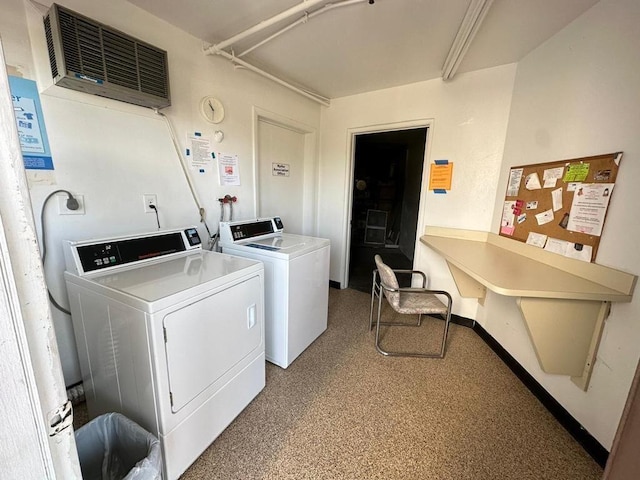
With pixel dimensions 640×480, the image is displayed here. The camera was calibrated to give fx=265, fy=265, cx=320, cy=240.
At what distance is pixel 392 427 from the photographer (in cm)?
151

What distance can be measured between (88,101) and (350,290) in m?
3.02

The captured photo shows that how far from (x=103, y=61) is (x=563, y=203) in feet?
8.98

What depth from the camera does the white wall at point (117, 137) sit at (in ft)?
4.41

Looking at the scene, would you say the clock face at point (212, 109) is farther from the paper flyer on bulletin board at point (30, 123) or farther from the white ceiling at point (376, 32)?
the paper flyer on bulletin board at point (30, 123)

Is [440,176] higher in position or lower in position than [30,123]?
lower

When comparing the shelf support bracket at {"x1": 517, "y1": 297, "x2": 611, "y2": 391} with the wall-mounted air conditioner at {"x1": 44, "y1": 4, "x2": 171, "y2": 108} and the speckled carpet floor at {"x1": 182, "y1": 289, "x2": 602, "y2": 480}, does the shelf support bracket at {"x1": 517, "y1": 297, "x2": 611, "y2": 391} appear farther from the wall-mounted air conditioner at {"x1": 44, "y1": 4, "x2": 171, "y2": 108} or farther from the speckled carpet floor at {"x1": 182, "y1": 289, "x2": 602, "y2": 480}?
the wall-mounted air conditioner at {"x1": 44, "y1": 4, "x2": 171, "y2": 108}

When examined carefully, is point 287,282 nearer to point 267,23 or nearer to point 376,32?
point 267,23

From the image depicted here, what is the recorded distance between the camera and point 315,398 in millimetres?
1705

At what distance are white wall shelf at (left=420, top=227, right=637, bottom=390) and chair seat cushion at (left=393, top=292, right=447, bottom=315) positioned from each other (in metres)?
0.53

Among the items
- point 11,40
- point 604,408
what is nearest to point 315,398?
point 604,408

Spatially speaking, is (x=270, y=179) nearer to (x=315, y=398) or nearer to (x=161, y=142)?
(x=161, y=142)

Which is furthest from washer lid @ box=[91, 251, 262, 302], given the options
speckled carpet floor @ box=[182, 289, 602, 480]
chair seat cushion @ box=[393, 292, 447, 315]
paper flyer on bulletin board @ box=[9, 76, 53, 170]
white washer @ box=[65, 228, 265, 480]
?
chair seat cushion @ box=[393, 292, 447, 315]

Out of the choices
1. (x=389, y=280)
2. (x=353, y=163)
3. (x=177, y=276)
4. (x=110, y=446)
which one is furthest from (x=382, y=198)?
(x=110, y=446)

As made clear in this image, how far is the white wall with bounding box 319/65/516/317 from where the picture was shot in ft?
7.73
